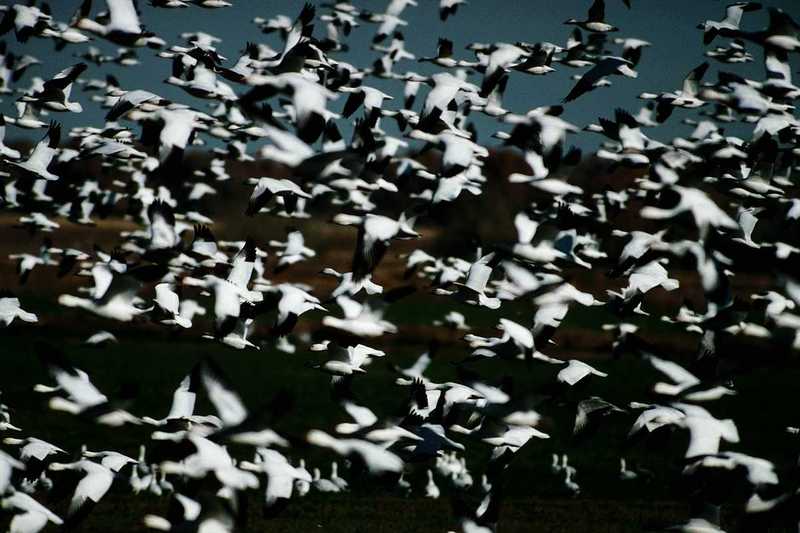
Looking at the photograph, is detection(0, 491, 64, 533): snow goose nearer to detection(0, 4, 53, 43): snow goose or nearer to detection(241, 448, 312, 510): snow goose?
detection(241, 448, 312, 510): snow goose

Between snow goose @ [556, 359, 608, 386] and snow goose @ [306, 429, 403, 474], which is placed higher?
snow goose @ [306, 429, 403, 474]

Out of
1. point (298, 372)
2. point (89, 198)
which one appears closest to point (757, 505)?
point (89, 198)

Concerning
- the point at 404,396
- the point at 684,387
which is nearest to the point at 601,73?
the point at 684,387

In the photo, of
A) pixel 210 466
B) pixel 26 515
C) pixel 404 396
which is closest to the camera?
pixel 210 466

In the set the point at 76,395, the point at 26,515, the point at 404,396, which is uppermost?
the point at 76,395

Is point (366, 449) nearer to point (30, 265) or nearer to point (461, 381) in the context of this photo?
point (461, 381)

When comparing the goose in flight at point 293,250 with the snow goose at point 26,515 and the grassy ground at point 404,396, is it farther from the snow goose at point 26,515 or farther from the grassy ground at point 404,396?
the snow goose at point 26,515

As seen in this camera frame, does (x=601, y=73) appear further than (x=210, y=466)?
Yes

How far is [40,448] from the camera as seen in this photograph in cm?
729

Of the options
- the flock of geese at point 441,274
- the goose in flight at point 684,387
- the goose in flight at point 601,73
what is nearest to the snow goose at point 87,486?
the flock of geese at point 441,274

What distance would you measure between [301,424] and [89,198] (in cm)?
644

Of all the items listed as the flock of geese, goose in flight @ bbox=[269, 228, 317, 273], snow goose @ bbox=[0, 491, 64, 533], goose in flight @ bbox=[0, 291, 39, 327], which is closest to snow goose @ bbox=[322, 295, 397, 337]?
the flock of geese

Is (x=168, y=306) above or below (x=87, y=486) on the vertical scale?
above

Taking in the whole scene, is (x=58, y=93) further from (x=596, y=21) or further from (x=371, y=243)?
(x=596, y=21)
